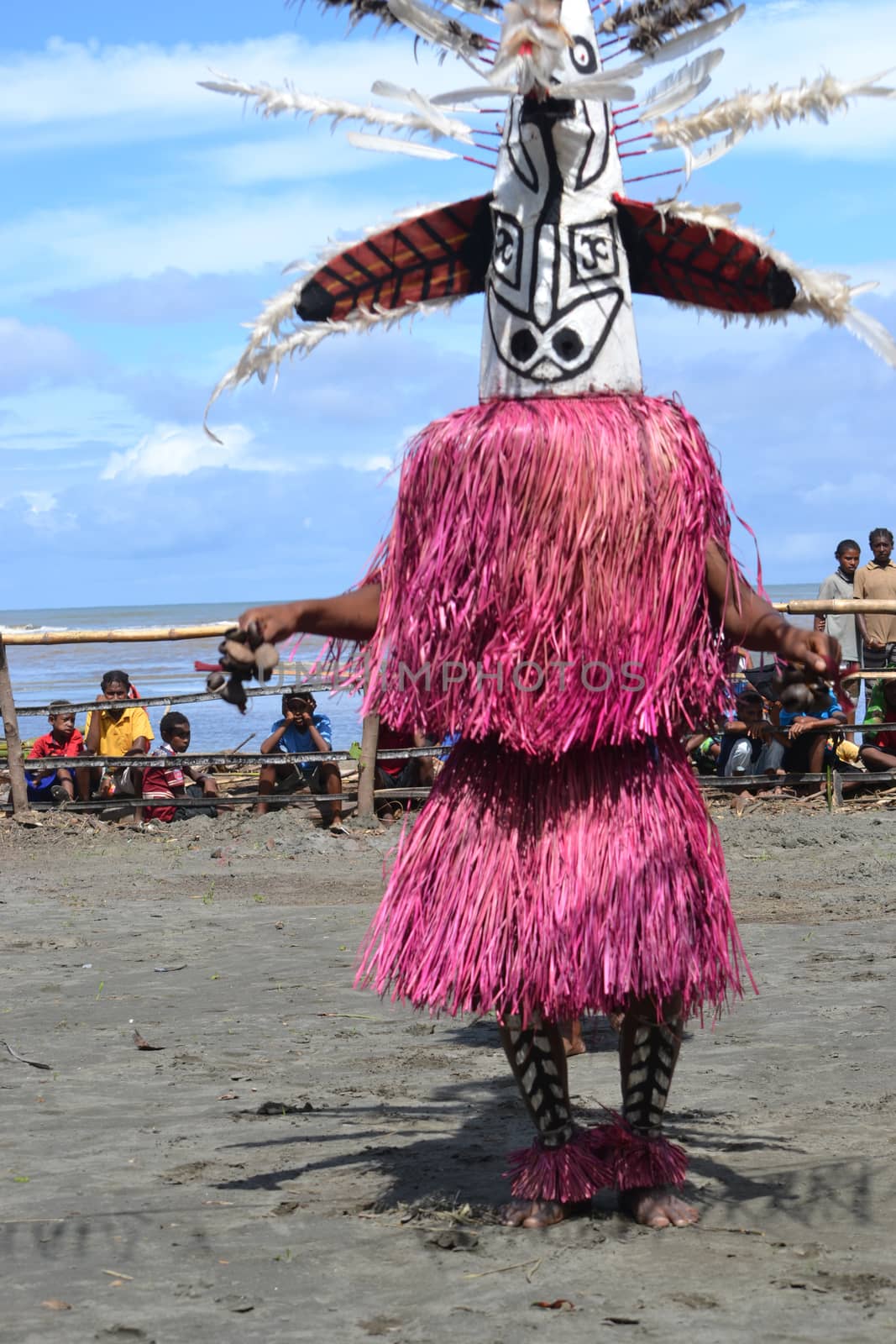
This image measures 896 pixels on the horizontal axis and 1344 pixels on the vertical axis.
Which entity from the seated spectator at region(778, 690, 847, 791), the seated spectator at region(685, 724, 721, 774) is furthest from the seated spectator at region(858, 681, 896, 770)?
the seated spectator at region(685, 724, 721, 774)

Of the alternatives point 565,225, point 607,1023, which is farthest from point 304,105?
point 607,1023

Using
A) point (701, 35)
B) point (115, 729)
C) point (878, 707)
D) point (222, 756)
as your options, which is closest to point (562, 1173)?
point (701, 35)

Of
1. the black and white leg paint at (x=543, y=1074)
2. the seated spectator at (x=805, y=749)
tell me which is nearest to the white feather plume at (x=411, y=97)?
the black and white leg paint at (x=543, y=1074)

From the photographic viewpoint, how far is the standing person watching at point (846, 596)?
1018cm

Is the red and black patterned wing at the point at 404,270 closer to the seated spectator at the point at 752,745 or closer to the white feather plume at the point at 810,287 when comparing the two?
the white feather plume at the point at 810,287

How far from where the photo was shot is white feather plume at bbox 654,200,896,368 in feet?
9.94

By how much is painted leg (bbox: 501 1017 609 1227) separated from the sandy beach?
0.05 m

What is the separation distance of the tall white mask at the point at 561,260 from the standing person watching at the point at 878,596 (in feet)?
24.0

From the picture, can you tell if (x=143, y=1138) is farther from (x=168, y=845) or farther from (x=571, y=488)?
(x=168, y=845)

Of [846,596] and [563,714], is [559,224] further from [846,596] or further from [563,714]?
[846,596]

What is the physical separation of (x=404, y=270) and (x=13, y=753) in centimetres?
711

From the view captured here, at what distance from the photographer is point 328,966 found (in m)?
5.62

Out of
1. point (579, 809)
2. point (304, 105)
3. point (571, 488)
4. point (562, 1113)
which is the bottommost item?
point (562, 1113)

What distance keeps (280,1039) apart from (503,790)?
6.36 ft
